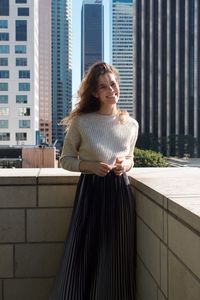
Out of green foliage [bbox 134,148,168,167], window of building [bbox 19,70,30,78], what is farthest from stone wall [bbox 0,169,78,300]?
window of building [bbox 19,70,30,78]

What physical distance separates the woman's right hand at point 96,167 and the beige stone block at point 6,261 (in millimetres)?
876

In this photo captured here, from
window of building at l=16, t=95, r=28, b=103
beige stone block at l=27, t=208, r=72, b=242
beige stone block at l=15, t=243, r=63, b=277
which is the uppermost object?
window of building at l=16, t=95, r=28, b=103

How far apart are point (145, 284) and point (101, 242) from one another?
0.32 metres

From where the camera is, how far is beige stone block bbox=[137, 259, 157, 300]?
2365 millimetres

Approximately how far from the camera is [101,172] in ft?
8.25

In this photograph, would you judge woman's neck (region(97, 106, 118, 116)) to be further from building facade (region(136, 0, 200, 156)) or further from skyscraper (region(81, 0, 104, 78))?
A: skyscraper (region(81, 0, 104, 78))

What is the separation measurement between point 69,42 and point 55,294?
130 metres

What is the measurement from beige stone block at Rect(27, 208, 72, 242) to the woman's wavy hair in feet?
2.16

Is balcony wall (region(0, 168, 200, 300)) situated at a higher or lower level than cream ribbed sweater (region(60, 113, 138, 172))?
lower

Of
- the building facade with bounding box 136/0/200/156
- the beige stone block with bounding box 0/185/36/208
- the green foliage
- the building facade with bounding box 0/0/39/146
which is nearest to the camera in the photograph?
the beige stone block with bounding box 0/185/36/208

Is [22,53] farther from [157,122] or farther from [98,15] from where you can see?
[98,15]

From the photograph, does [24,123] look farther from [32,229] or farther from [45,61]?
[32,229]

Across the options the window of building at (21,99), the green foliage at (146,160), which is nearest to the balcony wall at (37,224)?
the green foliage at (146,160)

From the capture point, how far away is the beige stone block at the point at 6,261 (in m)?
3.07
